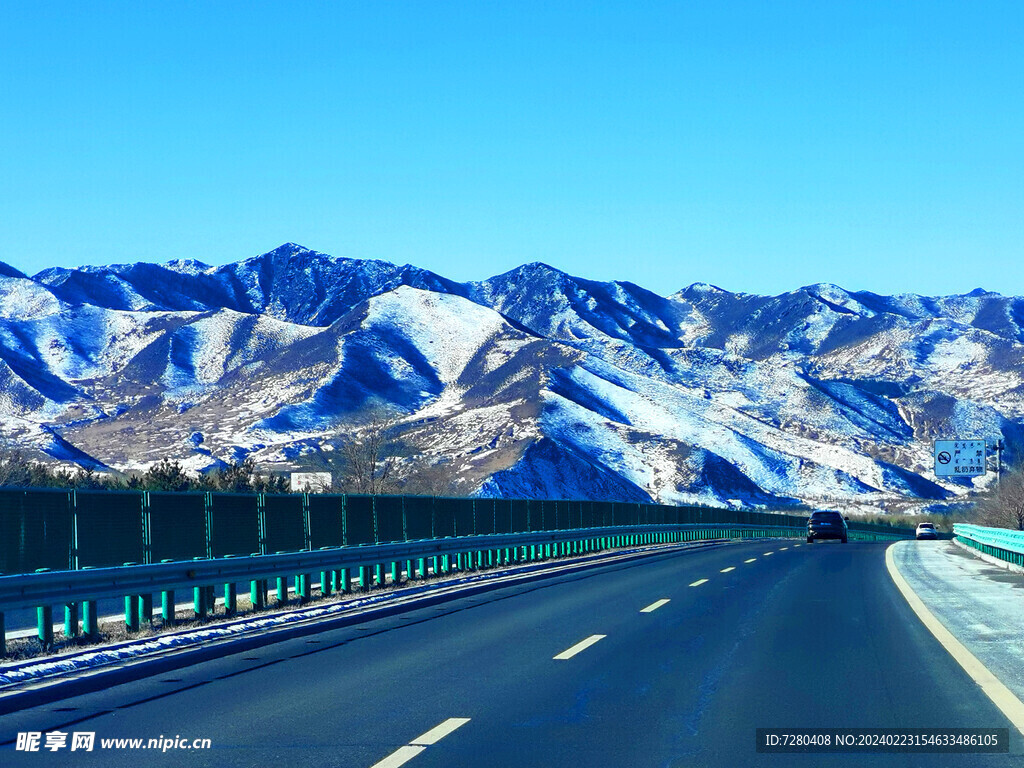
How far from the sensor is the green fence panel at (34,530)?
1352 cm

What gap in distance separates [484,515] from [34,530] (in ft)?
59.1

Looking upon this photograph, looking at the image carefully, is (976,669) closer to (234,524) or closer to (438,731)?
(438,731)

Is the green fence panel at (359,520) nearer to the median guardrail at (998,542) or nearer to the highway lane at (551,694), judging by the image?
the highway lane at (551,694)

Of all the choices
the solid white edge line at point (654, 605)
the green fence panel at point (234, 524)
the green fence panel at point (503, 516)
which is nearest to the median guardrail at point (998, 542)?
the solid white edge line at point (654, 605)

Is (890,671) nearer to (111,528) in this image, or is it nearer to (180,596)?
(111,528)

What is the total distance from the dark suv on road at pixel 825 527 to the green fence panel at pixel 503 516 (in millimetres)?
21015

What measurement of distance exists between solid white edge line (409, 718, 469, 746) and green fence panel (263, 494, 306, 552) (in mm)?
10642

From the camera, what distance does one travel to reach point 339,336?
19625 cm

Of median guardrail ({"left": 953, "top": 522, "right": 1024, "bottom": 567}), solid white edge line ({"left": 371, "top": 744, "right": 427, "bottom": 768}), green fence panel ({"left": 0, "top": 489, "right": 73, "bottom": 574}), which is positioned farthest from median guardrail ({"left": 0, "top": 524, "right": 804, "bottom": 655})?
median guardrail ({"left": 953, "top": 522, "right": 1024, "bottom": 567})

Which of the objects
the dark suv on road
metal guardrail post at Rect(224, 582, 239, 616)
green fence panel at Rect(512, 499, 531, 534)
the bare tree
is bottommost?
the dark suv on road

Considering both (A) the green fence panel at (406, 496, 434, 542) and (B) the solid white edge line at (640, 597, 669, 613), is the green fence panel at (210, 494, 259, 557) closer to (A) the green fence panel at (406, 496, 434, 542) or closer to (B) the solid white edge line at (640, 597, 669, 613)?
(B) the solid white edge line at (640, 597, 669, 613)

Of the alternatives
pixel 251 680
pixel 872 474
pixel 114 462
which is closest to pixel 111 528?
pixel 251 680

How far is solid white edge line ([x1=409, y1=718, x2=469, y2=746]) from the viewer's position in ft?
28.7

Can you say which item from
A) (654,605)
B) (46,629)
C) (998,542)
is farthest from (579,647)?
(998,542)
